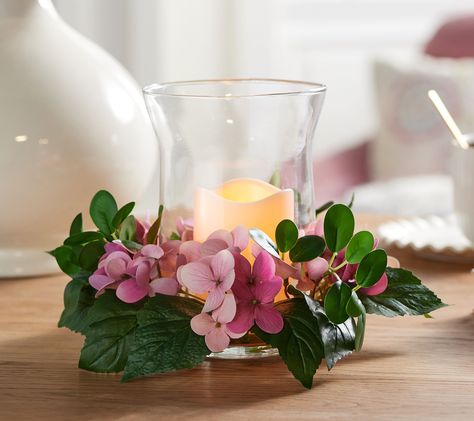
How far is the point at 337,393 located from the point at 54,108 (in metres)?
0.47

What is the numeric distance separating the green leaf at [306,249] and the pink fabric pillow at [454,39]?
77.8 inches

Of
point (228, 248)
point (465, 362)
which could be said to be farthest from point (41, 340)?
point (465, 362)

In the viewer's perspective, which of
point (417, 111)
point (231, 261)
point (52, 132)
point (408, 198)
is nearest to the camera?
point (231, 261)

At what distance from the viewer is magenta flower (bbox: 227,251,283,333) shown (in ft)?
2.17

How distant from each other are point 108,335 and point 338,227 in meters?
0.17

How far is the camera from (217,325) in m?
0.66

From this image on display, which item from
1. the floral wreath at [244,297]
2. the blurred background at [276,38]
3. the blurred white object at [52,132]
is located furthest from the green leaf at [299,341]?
the blurred background at [276,38]

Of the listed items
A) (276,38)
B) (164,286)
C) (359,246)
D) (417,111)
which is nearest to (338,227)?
(359,246)

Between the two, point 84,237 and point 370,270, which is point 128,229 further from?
point 370,270

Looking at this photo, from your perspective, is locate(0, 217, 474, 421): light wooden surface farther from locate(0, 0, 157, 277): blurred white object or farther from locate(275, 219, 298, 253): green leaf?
locate(0, 0, 157, 277): blurred white object

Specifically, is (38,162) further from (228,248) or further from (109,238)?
(228,248)

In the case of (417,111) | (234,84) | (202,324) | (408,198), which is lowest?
(408,198)

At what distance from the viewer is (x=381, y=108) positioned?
253 centimetres

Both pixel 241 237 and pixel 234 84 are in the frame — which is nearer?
pixel 241 237
